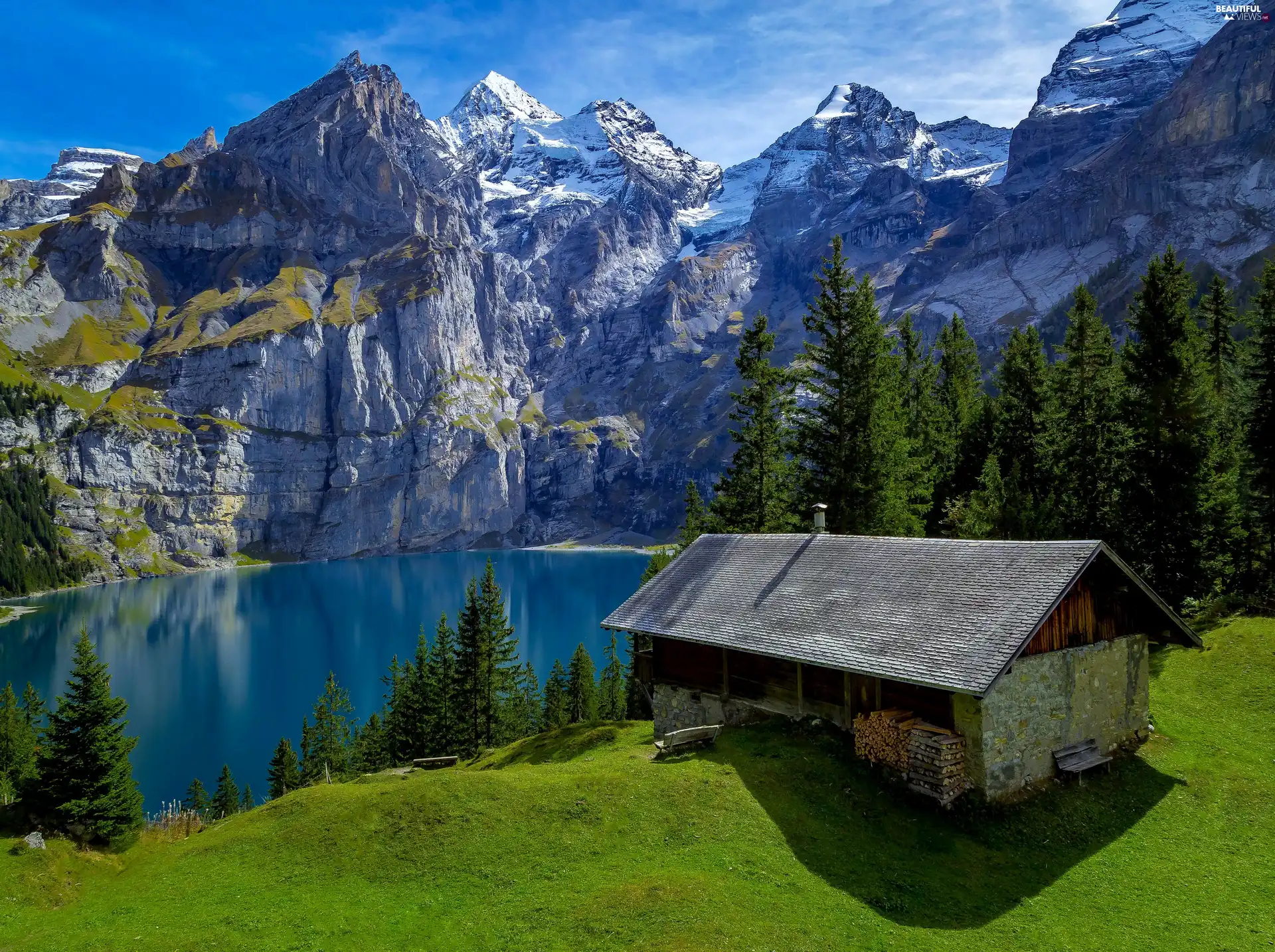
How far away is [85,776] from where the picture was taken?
2778cm

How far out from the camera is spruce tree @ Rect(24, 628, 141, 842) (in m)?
26.8

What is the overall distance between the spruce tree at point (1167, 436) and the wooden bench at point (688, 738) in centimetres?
2560

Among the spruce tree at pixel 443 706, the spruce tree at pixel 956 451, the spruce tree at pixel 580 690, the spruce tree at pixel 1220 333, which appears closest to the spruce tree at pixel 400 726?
the spruce tree at pixel 443 706

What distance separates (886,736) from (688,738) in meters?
6.98

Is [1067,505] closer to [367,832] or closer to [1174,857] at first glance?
[1174,857]

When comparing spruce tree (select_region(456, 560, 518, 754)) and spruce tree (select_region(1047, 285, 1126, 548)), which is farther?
spruce tree (select_region(456, 560, 518, 754))

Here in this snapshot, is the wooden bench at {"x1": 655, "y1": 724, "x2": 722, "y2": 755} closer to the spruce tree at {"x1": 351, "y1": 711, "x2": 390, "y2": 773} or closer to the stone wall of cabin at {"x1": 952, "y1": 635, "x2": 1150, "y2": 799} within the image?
the stone wall of cabin at {"x1": 952, "y1": 635, "x2": 1150, "y2": 799}

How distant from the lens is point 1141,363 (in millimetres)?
35750

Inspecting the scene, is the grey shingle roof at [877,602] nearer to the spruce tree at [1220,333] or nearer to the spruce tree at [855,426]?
the spruce tree at [855,426]

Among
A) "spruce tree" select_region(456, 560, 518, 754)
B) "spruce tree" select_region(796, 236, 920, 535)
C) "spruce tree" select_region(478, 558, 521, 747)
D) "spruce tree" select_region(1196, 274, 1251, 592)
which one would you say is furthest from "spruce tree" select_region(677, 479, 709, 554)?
"spruce tree" select_region(1196, 274, 1251, 592)

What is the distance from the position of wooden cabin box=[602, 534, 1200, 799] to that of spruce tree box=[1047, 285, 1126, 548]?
63.7 ft

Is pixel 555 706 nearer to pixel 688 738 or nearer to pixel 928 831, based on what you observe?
pixel 688 738

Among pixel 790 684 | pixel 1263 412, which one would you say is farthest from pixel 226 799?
pixel 1263 412

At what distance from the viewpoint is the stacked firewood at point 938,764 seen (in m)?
18.1
